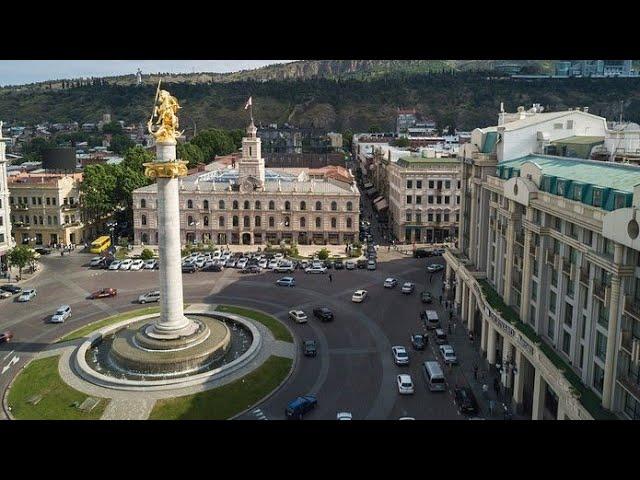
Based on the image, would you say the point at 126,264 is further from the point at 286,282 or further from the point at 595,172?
the point at 595,172

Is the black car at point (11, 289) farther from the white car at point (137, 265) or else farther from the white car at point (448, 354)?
the white car at point (448, 354)

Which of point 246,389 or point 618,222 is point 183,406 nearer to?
point 246,389

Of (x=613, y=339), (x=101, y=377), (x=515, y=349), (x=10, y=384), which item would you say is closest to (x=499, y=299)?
(x=515, y=349)

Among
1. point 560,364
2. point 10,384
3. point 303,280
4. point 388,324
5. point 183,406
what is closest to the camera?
point 560,364

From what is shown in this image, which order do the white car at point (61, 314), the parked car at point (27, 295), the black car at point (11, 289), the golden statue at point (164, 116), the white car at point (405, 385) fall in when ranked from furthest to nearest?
the black car at point (11, 289) → the parked car at point (27, 295) → the white car at point (61, 314) → the golden statue at point (164, 116) → the white car at point (405, 385)

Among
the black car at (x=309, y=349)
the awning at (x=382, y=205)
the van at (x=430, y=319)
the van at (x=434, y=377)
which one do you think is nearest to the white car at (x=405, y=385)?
the van at (x=434, y=377)

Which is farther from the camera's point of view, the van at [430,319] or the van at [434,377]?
the van at [430,319]

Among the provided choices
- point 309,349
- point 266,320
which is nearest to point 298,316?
point 266,320
